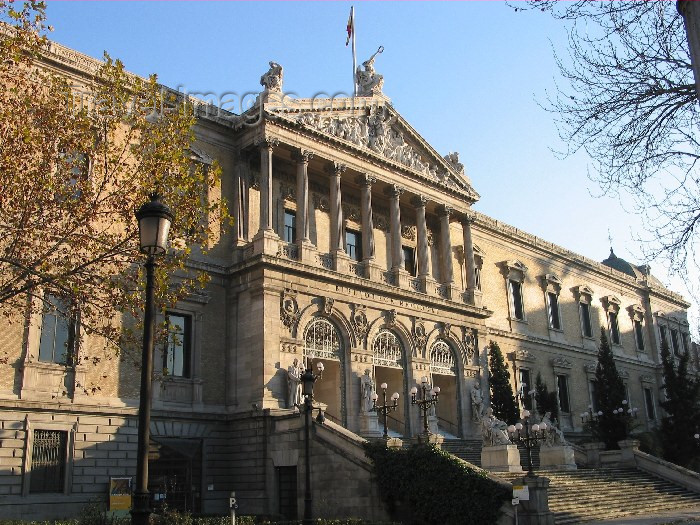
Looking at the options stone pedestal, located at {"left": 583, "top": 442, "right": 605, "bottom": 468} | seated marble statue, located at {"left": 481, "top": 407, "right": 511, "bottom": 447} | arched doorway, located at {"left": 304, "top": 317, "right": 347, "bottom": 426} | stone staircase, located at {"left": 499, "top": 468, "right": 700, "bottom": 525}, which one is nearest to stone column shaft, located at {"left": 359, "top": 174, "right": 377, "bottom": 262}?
arched doorway, located at {"left": 304, "top": 317, "right": 347, "bottom": 426}

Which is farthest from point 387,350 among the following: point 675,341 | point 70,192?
point 675,341

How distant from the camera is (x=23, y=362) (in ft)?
71.6

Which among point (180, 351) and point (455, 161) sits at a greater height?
point (455, 161)

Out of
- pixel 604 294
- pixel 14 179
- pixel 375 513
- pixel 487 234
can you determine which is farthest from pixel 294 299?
pixel 604 294

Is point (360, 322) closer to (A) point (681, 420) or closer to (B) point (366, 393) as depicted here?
(B) point (366, 393)

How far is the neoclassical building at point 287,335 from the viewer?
2208 cm

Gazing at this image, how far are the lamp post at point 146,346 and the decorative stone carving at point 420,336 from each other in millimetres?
21830

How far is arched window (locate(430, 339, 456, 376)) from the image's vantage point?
32.5 m

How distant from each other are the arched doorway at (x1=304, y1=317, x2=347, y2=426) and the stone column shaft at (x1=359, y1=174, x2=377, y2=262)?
4081 millimetres

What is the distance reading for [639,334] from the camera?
5491cm

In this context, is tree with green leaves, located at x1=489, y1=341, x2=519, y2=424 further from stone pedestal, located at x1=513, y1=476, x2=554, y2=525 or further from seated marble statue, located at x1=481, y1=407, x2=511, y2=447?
stone pedestal, located at x1=513, y1=476, x2=554, y2=525

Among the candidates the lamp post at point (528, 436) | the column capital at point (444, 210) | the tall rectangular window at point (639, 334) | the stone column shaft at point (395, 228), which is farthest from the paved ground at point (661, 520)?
the tall rectangular window at point (639, 334)

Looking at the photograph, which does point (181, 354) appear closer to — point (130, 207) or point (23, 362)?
point (23, 362)

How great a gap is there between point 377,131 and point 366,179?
2.96 metres
